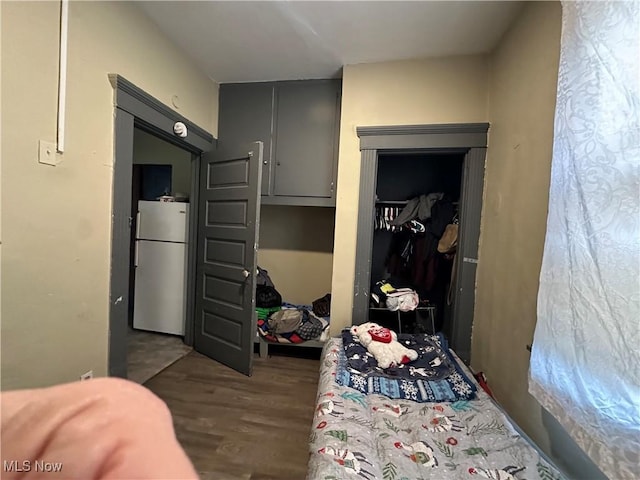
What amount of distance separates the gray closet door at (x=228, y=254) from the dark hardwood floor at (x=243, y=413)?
22 cm

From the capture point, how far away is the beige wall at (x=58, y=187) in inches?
47.9

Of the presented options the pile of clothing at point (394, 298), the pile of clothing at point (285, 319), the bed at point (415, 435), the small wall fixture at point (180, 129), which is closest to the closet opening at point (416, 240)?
the pile of clothing at point (394, 298)

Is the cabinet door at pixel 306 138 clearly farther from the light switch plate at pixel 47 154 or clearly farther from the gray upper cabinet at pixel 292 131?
the light switch plate at pixel 47 154

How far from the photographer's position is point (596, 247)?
85 cm

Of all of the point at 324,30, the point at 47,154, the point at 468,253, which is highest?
the point at 324,30

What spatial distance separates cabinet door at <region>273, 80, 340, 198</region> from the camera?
2.57 m

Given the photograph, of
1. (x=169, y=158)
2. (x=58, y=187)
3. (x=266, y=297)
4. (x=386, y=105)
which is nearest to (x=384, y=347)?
(x=266, y=297)

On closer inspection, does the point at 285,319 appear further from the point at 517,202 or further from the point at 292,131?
the point at 517,202

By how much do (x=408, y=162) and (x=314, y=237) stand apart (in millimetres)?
1305

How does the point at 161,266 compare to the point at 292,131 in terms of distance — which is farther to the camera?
the point at 161,266

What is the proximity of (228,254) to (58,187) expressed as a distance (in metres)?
1.22

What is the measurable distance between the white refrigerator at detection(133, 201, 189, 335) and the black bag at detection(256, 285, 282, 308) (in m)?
0.75

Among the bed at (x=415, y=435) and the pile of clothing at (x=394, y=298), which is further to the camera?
the pile of clothing at (x=394, y=298)

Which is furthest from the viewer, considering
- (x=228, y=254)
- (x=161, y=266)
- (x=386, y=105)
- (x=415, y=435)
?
(x=161, y=266)
